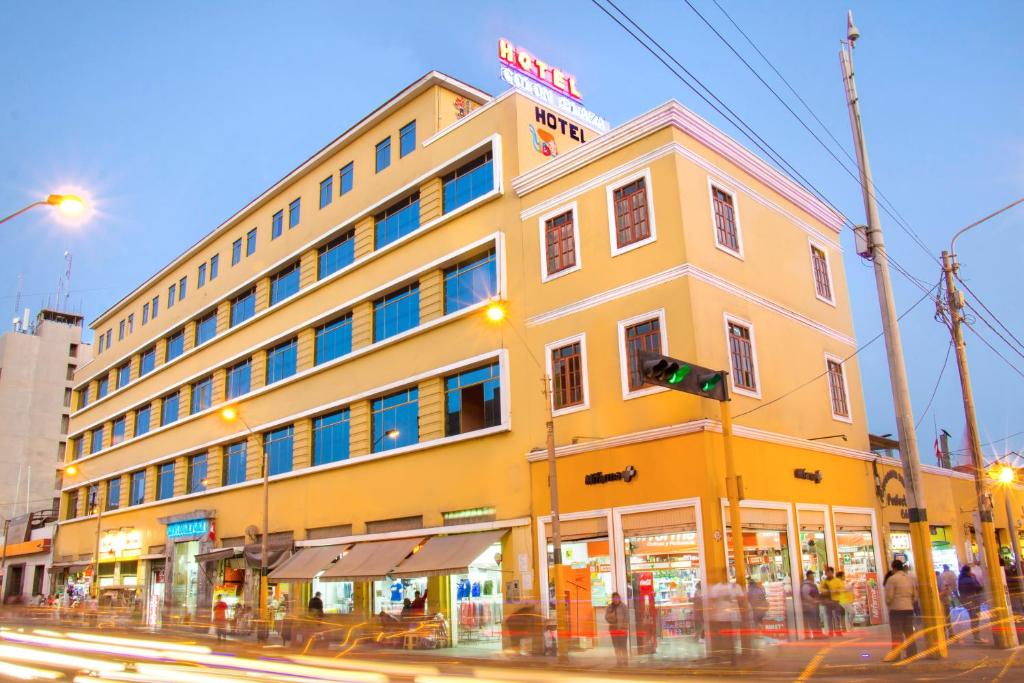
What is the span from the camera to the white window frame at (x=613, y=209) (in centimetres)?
2408

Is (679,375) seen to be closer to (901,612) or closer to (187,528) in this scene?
(901,612)

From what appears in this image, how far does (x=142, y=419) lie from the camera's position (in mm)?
53094

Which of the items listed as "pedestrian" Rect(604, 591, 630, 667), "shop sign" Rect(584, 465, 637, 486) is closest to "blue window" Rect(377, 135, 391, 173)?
"shop sign" Rect(584, 465, 637, 486)

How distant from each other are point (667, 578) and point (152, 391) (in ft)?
129

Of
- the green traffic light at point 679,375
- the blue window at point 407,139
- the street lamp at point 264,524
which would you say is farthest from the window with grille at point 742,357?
the street lamp at point 264,524

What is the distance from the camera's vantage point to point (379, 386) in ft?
106

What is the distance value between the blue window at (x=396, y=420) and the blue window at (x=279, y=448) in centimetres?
653

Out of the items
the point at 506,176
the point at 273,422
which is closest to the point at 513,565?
the point at 506,176

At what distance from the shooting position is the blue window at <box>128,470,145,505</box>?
50094 millimetres

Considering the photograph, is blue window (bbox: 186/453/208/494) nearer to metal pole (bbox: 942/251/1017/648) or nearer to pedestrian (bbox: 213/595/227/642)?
pedestrian (bbox: 213/595/227/642)

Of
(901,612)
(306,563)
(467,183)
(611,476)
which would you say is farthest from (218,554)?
(901,612)

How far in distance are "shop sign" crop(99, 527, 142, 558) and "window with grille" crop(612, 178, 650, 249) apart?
35.9 metres

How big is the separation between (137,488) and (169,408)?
18.4 feet

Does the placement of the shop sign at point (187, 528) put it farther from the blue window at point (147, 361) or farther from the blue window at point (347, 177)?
the blue window at point (347, 177)
